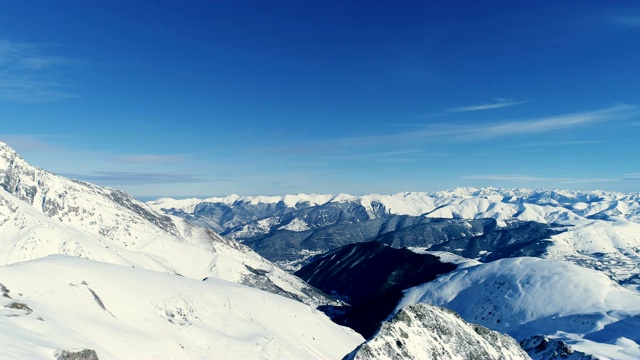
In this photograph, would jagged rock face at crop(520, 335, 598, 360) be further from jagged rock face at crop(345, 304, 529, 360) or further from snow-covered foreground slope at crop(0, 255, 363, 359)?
snow-covered foreground slope at crop(0, 255, 363, 359)

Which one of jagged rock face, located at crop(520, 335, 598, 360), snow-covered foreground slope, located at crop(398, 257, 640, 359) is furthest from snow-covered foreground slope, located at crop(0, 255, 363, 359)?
snow-covered foreground slope, located at crop(398, 257, 640, 359)

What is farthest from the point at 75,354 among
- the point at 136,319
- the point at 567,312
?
the point at 567,312

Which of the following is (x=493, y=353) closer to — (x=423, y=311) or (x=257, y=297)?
(x=423, y=311)

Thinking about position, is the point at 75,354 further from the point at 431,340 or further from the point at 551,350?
the point at 551,350

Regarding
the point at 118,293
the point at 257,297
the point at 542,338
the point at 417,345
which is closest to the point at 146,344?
the point at 118,293

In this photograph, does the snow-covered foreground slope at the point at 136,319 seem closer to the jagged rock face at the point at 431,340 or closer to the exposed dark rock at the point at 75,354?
the exposed dark rock at the point at 75,354
